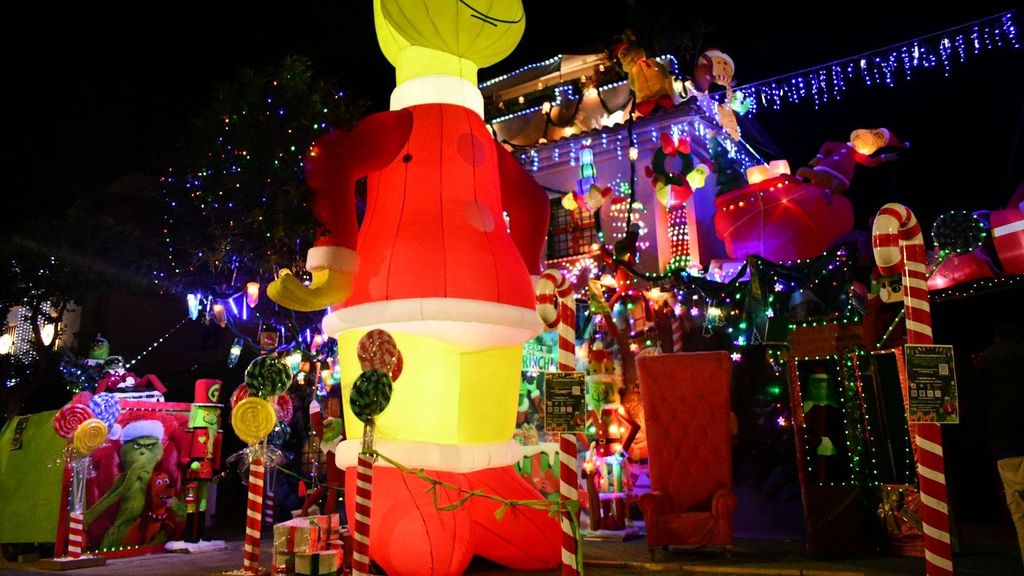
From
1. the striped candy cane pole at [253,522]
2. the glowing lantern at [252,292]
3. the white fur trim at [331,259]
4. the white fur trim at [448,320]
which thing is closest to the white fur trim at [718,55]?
the white fur trim at [448,320]

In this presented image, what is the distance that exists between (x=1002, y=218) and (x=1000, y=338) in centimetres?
322

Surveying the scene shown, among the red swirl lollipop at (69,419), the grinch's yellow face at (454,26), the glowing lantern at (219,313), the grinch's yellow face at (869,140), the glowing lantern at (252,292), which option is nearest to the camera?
the grinch's yellow face at (454,26)

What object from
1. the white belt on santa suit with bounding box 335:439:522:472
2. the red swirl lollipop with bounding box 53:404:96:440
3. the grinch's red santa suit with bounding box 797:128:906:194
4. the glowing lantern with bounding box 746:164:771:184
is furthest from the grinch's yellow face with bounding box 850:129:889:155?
the red swirl lollipop with bounding box 53:404:96:440

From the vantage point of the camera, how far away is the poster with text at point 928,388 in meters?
3.96

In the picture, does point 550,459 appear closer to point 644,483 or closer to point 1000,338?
point 644,483

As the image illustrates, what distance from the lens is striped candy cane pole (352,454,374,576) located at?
4344 mm

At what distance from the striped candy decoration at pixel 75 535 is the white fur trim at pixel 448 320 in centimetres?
466

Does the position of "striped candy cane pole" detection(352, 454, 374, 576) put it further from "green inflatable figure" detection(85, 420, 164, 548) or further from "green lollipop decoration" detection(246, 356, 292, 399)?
"green inflatable figure" detection(85, 420, 164, 548)

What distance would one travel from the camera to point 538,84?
1694cm

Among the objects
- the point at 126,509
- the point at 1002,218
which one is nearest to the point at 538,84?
the point at 1002,218

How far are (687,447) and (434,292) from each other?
3474 millimetres

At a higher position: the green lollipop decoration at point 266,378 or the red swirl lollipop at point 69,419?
the green lollipop decoration at point 266,378

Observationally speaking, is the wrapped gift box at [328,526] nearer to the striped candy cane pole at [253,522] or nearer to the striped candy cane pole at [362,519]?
the striped candy cane pole at [253,522]

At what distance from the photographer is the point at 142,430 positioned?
29.5 ft
